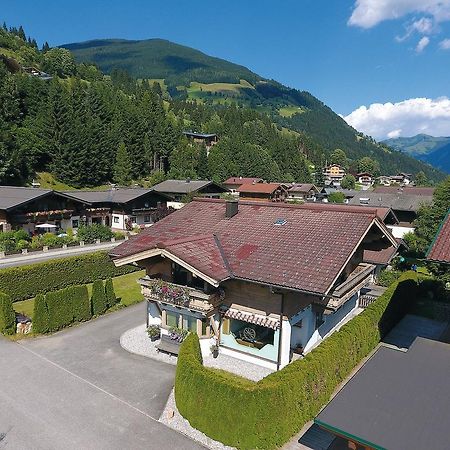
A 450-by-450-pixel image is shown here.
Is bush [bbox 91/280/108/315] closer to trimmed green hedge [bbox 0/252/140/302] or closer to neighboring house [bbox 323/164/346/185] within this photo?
trimmed green hedge [bbox 0/252/140/302]

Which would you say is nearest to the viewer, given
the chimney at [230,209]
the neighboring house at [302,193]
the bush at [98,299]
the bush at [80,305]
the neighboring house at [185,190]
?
the chimney at [230,209]

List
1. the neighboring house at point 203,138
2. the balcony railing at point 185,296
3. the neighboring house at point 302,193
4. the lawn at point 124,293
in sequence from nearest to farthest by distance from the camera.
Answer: the balcony railing at point 185,296, the lawn at point 124,293, the neighboring house at point 302,193, the neighboring house at point 203,138

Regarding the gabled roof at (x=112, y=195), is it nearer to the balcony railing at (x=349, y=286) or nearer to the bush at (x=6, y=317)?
the bush at (x=6, y=317)

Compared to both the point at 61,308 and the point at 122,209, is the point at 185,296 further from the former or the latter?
the point at 122,209

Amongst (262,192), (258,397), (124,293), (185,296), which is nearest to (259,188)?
(262,192)

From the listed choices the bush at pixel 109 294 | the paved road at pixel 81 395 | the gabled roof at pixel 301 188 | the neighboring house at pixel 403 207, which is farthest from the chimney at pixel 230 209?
the gabled roof at pixel 301 188

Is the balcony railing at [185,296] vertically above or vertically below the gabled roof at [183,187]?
above
